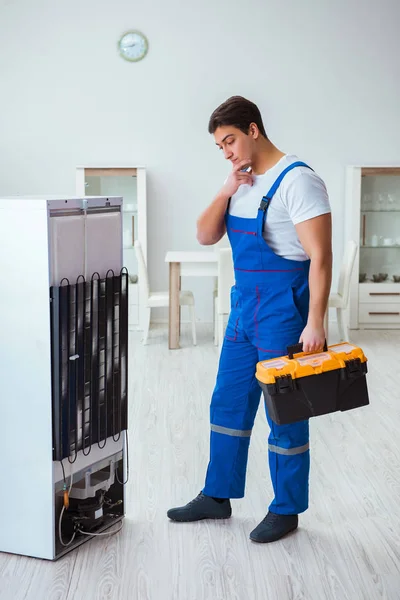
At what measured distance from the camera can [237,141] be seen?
261 cm

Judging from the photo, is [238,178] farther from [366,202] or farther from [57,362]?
[366,202]

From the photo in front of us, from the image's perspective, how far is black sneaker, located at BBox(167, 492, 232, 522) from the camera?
2951 mm

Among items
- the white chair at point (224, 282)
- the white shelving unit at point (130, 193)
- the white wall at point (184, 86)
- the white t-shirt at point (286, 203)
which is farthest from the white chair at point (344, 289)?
the white t-shirt at point (286, 203)

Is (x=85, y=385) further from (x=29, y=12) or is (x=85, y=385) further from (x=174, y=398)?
(x=29, y=12)

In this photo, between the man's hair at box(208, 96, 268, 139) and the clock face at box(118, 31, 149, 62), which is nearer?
the man's hair at box(208, 96, 268, 139)

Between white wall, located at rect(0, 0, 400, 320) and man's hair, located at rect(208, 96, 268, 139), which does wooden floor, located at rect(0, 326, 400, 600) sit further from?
white wall, located at rect(0, 0, 400, 320)

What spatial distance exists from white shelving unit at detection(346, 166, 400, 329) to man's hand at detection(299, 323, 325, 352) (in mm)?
4396

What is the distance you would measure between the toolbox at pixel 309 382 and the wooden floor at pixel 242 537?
0.51m

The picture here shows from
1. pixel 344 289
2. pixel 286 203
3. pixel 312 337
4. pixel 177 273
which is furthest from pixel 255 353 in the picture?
pixel 344 289

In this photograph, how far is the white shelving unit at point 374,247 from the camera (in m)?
6.82

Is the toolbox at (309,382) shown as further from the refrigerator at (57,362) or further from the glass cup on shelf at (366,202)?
the glass cup on shelf at (366,202)

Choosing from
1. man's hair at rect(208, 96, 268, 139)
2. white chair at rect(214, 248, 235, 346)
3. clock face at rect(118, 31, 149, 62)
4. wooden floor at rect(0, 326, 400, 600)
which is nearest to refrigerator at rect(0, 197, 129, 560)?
wooden floor at rect(0, 326, 400, 600)

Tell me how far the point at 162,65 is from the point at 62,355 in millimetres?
4862

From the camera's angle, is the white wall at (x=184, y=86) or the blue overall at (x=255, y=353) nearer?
the blue overall at (x=255, y=353)
